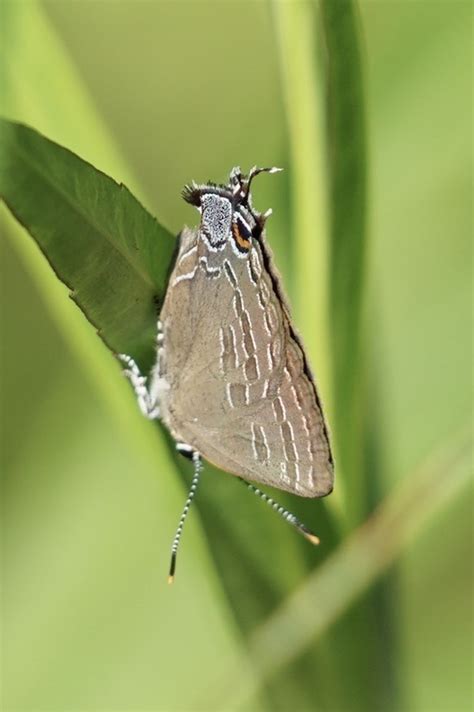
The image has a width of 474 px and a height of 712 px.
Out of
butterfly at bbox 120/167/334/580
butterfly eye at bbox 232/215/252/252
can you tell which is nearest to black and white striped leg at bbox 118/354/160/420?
butterfly at bbox 120/167/334/580

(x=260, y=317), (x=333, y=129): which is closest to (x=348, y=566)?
(x=260, y=317)

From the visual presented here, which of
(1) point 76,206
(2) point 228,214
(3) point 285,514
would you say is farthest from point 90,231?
(3) point 285,514

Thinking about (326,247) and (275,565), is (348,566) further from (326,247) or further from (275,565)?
(326,247)

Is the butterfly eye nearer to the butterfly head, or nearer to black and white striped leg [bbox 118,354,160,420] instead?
the butterfly head

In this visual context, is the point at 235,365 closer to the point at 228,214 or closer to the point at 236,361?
the point at 236,361

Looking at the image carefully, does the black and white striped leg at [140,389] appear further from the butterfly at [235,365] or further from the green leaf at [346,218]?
the green leaf at [346,218]

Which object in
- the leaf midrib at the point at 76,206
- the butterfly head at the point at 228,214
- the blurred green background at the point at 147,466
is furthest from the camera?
the blurred green background at the point at 147,466

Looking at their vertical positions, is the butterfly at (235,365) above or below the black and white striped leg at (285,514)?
above

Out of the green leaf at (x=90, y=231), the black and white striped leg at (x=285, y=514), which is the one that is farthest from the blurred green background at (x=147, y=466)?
the green leaf at (x=90, y=231)
